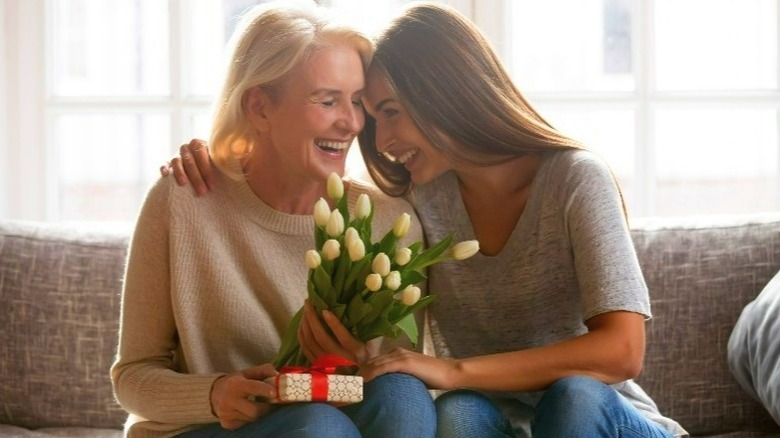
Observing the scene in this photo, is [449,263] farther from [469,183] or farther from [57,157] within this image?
[57,157]

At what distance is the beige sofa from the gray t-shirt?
0.43 metres

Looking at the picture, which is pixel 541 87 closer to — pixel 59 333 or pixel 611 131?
pixel 611 131

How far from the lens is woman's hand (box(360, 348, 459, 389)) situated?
2100 mm

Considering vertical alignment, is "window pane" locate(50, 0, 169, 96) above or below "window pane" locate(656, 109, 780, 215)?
above

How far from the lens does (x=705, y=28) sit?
3471 mm

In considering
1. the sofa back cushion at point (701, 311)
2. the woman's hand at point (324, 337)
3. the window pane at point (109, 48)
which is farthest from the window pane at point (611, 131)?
the woman's hand at point (324, 337)

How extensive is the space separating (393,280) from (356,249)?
0.27 ft

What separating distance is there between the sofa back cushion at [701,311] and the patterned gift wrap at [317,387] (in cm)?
102

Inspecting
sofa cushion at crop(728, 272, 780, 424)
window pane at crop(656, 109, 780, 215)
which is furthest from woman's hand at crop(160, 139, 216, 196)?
window pane at crop(656, 109, 780, 215)

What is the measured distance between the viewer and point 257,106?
2.33 meters

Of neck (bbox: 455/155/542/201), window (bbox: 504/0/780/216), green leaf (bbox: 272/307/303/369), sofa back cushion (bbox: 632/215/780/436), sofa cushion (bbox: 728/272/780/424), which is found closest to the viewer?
green leaf (bbox: 272/307/303/369)

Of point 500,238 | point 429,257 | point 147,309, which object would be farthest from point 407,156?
point 147,309

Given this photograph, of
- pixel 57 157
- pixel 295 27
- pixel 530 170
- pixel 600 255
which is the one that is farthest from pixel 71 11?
pixel 600 255

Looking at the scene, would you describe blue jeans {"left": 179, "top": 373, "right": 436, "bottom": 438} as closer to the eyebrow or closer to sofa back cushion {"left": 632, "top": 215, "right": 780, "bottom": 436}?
the eyebrow
